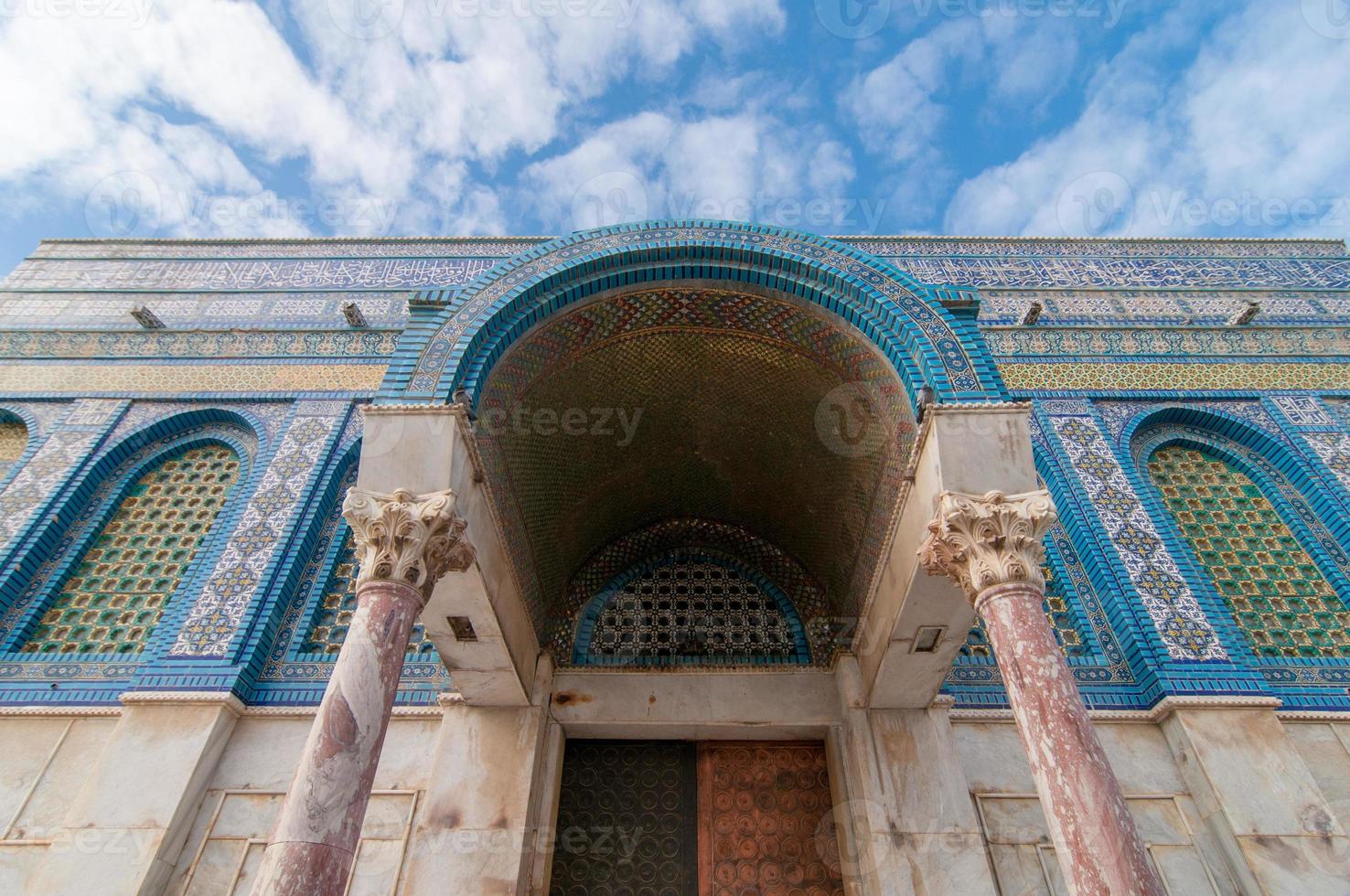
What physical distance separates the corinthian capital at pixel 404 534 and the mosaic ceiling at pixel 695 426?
1.04 meters

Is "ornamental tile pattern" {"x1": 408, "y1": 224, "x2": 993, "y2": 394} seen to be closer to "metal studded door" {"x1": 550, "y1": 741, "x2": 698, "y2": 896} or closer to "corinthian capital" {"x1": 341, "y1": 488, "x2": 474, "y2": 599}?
"corinthian capital" {"x1": 341, "y1": 488, "x2": 474, "y2": 599}

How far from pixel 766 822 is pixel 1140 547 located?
4.09m

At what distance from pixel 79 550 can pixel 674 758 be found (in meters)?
5.68

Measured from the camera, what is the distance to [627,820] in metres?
6.71

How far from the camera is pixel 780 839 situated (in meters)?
6.59

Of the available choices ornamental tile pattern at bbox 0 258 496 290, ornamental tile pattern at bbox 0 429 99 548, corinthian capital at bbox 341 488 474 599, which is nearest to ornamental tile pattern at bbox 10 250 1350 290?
ornamental tile pattern at bbox 0 258 496 290

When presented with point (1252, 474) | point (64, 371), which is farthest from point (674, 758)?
point (64, 371)

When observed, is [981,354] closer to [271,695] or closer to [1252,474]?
[1252,474]

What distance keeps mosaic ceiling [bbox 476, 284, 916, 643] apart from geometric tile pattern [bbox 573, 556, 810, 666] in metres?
0.53

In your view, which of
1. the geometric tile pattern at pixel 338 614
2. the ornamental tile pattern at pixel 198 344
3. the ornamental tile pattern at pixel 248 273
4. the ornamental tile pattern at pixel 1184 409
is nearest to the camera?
the geometric tile pattern at pixel 338 614

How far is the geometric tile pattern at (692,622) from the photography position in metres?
7.41

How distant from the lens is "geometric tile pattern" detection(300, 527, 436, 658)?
6.84 meters

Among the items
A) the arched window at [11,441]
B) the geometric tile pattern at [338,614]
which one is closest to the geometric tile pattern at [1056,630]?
the geometric tile pattern at [338,614]

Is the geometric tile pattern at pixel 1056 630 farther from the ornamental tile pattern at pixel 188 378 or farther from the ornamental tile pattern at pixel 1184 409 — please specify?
the ornamental tile pattern at pixel 188 378
